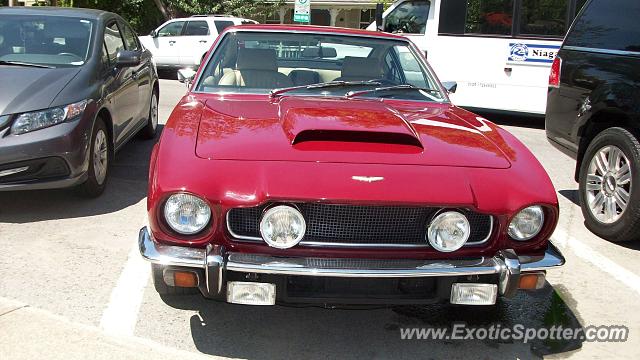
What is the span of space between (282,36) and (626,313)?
2976 millimetres

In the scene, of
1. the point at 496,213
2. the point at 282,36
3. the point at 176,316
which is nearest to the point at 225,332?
the point at 176,316

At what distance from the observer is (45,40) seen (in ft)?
→ 18.1

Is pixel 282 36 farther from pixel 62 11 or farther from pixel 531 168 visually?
pixel 62 11

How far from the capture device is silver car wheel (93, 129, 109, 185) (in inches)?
199

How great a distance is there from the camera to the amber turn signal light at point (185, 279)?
2.61 meters

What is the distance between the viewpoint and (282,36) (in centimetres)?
436

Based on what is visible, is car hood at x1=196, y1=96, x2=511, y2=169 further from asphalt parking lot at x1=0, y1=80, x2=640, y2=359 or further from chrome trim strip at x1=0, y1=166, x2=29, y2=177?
chrome trim strip at x1=0, y1=166, x2=29, y2=177

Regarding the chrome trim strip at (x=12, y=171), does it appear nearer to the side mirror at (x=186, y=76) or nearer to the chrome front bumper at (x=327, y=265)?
the side mirror at (x=186, y=76)

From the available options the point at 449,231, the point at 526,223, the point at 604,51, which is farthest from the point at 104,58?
the point at 604,51

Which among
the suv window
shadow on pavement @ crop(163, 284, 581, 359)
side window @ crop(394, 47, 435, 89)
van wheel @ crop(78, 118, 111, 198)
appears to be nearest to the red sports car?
shadow on pavement @ crop(163, 284, 581, 359)

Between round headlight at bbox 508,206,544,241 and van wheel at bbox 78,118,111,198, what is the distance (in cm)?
354

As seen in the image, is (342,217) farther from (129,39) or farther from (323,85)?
(129,39)

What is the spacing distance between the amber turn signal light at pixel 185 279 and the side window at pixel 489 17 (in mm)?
8188

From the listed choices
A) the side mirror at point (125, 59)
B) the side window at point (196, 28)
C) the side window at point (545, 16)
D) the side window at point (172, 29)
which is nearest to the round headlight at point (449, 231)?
the side mirror at point (125, 59)
